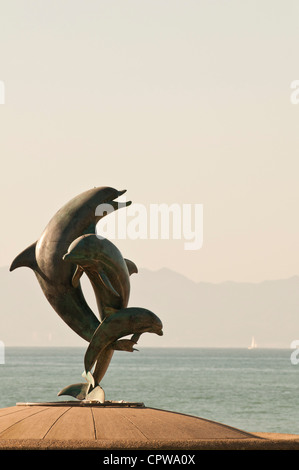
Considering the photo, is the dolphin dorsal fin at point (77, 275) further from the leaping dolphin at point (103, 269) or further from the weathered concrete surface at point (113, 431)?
the weathered concrete surface at point (113, 431)

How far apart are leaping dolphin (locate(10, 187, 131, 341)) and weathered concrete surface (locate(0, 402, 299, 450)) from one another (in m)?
2.51

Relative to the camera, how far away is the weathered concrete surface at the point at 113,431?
18594mm

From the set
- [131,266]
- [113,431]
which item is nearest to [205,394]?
[131,266]

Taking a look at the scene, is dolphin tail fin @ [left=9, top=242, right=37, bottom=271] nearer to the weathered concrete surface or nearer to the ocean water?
the weathered concrete surface

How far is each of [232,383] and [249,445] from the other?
88.4 metres

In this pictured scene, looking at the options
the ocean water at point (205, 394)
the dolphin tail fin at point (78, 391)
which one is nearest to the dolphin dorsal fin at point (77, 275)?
the dolphin tail fin at point (78, 391)

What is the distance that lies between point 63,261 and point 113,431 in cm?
498

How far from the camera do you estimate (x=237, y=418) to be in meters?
69.3

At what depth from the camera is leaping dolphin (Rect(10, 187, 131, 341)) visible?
75.2 feet

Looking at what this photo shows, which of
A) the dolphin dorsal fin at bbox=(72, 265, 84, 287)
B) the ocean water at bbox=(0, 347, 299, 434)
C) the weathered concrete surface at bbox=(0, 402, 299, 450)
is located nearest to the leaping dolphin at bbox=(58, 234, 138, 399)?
the dolphin dorsal fin at bbox=(72, 265, 84, 287)

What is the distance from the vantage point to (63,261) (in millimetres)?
22828

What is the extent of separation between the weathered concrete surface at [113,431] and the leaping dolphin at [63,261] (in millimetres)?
2513

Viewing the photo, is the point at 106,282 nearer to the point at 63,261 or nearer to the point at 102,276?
the point at 102,276
